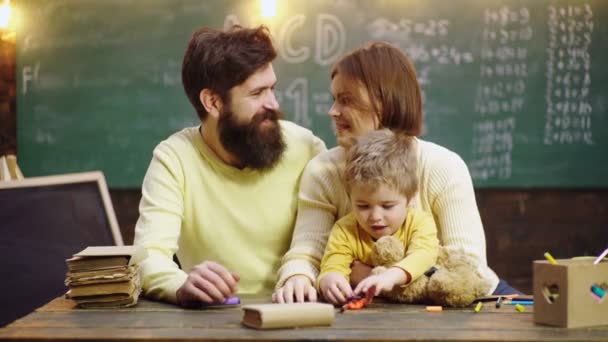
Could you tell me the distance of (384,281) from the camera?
2.17 metres

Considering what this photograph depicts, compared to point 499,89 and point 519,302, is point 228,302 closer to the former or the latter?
point 519,302

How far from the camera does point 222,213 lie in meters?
2.90

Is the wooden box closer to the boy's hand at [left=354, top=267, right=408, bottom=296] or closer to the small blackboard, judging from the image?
the boy's hand at [left=354, top=267, right=408, bottom=296]

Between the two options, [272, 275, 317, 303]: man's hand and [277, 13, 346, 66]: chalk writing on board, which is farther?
[277, 13, 346, 66]: chalk writing on board

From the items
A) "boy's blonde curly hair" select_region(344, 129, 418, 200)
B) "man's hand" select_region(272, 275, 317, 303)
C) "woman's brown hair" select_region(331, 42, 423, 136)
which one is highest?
"woman's brown hair" select_region(331, 42, 423, 136)

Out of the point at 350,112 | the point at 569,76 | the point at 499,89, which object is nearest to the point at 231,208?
the point at 350,112

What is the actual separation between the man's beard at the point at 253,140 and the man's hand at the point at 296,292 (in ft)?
2.17

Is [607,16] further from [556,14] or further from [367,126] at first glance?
[367,126]

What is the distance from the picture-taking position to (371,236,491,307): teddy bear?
2188 mm

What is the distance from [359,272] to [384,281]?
17cm

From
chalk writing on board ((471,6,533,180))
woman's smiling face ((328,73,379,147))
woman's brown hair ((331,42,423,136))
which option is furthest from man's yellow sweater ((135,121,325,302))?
chalk writing on board ((471,6,533,180))

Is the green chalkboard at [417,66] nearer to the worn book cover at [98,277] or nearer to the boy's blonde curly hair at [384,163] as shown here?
the boy's blonde curly hair at [384,163]

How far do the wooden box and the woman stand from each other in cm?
42

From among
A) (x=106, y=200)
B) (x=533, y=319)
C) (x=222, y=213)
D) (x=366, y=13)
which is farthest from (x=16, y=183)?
(x=366, y=13)
